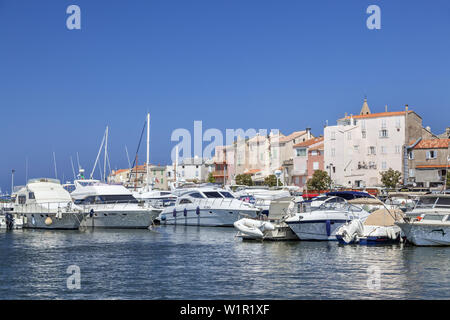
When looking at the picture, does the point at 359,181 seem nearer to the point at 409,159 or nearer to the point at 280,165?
the point at 409,159

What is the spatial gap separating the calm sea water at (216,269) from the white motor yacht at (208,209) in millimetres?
11714

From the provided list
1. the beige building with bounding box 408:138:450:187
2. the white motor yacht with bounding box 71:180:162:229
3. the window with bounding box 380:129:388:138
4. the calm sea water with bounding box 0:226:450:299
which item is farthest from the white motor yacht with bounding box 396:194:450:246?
the window with bounding box 380:129:388:138

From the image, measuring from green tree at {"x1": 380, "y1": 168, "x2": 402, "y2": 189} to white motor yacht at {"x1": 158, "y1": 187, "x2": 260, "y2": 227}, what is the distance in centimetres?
3523

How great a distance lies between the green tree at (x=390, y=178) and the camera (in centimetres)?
8462

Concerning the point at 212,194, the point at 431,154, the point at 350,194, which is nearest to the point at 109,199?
the point at 212,194

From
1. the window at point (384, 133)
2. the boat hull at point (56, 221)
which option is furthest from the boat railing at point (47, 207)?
the window at point (384, 133)

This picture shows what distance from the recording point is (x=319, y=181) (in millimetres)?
90375

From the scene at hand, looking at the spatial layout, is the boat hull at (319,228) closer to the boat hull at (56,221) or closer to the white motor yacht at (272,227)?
the white motor yacht at (272,227)

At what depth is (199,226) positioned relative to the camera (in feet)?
178

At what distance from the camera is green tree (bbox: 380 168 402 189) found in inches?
3332

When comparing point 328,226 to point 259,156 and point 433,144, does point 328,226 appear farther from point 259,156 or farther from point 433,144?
point 259,156

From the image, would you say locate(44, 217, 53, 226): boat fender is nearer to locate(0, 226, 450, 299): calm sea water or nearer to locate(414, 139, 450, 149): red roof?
locate(0, 226, 450, 299): calm sea water
